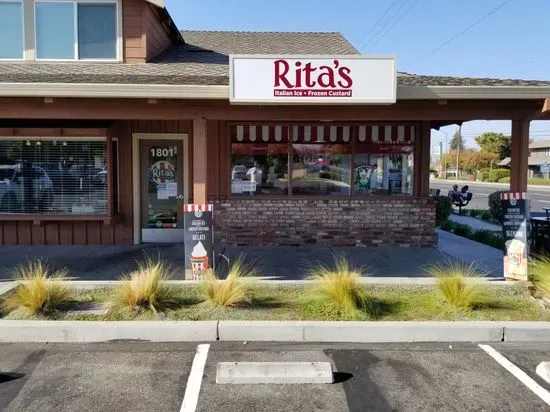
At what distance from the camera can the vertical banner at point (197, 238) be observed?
6918mm

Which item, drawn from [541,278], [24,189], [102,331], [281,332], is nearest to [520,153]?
[541,278]

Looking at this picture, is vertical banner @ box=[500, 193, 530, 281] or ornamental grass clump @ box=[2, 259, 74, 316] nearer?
ornamental grass clump @ box=[2, 259, 74, 316]

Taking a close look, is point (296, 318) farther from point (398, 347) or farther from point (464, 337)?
point (464, 337)

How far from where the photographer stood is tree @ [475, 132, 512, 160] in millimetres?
70875

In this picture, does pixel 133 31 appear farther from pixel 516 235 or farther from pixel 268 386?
pixel 268 386

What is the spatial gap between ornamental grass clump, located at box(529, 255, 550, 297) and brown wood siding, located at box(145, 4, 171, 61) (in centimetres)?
809

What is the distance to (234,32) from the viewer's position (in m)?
13.7

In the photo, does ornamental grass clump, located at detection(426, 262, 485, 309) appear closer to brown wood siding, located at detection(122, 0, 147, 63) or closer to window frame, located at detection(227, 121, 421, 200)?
window frame, located at detection(227, 121, 421, 200)

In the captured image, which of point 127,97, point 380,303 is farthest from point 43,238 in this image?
point 380,303

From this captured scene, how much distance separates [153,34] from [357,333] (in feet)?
26.7

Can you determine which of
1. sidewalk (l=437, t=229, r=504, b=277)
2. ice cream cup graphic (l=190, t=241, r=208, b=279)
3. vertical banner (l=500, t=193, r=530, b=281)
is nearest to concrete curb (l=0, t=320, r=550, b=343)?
ice cream cup graphic (l=190, t=241, r=208, b=279)

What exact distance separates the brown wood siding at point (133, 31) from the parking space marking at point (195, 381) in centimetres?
684

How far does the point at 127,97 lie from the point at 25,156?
4.62 metres

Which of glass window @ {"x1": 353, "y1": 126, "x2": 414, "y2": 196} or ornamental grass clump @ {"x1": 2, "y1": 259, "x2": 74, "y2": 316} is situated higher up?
glass window @ {"x1": 353, "y1": 126, "x2": 414, "y2": 196}
